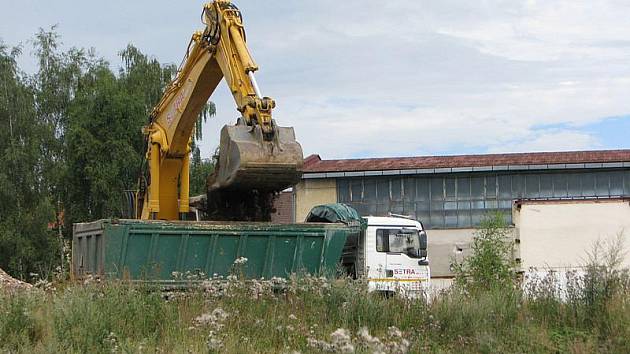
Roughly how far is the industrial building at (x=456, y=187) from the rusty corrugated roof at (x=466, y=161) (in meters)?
0.04

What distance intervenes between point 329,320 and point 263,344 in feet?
4.48

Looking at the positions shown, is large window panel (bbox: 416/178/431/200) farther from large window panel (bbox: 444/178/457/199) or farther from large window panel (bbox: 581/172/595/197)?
large window panel (bbox: 581/172/595/197)

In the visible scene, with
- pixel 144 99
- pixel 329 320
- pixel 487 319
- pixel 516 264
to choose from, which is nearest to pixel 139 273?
pixel 329 320

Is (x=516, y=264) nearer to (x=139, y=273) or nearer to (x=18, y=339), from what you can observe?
(x=139, y=273)

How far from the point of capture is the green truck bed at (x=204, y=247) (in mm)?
15773

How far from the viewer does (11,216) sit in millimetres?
40969

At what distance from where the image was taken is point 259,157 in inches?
585

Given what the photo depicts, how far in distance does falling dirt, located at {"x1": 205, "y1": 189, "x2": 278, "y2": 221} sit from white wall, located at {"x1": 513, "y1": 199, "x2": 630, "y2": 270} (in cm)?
1971

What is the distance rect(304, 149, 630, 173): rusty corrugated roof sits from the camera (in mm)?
37969

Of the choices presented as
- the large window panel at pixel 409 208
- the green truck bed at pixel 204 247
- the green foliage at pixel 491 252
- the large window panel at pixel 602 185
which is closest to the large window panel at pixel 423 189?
the large window panel at pixel 409 208

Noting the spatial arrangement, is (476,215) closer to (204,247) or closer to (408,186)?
(408,186)

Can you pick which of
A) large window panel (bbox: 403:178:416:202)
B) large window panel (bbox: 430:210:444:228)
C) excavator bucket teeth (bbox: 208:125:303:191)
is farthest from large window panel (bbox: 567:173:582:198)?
excavator bucket teeth (bbox: 208:125:303:191)

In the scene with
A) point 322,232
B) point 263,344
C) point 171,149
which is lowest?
point 263,344

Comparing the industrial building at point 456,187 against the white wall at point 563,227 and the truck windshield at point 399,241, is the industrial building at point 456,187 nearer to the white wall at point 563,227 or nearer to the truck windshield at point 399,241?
the white wall at point 563,227
